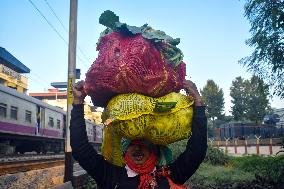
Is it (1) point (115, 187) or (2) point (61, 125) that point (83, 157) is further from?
(2) point (61, 125)

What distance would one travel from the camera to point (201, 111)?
2.55 m

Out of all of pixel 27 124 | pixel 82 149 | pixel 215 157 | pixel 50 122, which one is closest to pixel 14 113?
pixel 27 124

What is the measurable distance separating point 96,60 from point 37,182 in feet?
20.2

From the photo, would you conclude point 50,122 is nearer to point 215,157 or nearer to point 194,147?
point 215,157

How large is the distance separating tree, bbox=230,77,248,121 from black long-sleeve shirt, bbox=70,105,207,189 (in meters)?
81.8

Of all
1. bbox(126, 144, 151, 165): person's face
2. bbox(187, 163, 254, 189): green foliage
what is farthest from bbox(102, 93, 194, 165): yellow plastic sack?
bbox(187, 163, 254, 189): green foliage

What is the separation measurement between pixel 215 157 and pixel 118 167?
1544 cm

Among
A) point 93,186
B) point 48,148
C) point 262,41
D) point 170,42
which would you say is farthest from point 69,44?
point 48,148

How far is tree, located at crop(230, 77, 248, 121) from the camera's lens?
3228 inches

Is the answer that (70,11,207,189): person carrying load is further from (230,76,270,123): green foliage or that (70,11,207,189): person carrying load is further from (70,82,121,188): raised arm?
(230,76,270,123): green foliage

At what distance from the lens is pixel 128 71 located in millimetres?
2387

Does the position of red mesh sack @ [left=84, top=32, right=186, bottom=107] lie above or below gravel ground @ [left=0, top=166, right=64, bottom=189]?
above

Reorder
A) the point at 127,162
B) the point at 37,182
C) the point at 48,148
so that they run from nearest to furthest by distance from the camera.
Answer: the point at 127,162
the point at 37,182
the point at 48,148

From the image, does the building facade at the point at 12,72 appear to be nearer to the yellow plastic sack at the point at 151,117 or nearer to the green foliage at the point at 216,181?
the green foliage at the point at 216,181
